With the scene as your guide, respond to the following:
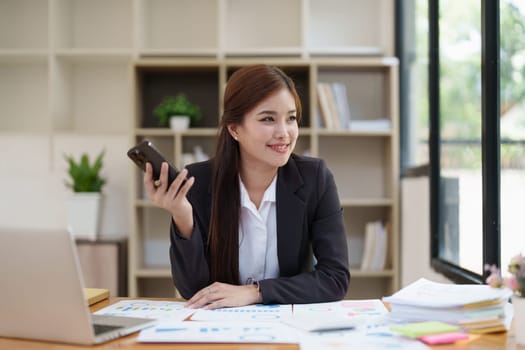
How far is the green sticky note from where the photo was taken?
49.2 inches

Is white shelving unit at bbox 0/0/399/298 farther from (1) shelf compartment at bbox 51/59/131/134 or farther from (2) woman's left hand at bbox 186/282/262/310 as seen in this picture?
(2) woman's left hand at bbox 186/282/262/310

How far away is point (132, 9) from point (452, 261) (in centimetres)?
244

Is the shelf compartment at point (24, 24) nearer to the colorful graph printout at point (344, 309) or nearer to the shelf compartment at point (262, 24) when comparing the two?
the shelf compartment at point (262, 24)

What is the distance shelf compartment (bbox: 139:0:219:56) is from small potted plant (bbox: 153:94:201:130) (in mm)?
457

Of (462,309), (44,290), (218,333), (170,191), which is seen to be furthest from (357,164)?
(44,290)

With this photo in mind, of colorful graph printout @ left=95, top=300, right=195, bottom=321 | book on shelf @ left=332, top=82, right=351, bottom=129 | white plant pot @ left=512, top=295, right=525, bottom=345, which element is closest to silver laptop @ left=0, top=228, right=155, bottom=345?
colorful graph printout @ left=95, top=300, right=195, bottom=321

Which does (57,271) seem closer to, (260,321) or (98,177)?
(260,321)

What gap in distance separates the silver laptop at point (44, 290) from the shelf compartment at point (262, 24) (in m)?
3.02

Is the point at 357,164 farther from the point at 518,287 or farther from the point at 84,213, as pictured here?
the point at 518,287

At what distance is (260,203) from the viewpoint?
2.06 meters

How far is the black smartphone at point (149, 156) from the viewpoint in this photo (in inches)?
61.6

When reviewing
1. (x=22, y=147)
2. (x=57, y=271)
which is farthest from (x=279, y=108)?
(x=22, y=147)

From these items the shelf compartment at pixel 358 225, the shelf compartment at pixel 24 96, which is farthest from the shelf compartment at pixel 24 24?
the shelf compartment at pixel 358 225

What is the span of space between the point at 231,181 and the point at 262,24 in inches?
90.8
